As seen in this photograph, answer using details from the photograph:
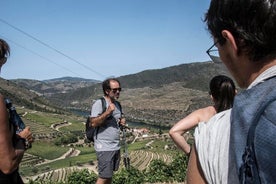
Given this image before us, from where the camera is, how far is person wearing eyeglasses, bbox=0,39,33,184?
2146mm

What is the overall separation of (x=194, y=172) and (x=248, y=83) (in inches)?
9.5

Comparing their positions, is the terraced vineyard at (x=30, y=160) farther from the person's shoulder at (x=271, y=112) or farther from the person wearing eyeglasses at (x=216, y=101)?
the person's shoulder at (x=271, y=112)

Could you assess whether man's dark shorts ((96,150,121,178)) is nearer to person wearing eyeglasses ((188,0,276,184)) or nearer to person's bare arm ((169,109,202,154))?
person's bare arm ((169,109,202,154))

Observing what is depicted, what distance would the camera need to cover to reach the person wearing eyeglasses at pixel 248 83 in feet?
2.43

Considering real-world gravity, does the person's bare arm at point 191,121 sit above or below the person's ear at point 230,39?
below

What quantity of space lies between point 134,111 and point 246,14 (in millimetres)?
155954

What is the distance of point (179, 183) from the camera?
8633mm

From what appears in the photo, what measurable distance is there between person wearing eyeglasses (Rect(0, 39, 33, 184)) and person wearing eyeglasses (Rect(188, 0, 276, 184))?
143cm

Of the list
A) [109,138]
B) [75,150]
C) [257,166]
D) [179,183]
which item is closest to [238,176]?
[257,166]

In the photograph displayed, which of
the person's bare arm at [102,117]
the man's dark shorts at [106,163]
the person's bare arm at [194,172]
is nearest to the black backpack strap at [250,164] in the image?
the person's bare arm at [194,172]

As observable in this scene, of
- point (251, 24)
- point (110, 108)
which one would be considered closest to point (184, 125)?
point (110, 108)

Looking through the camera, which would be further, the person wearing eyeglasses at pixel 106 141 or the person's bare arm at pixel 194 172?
the person wearing eyeglasses at pixel 106 141

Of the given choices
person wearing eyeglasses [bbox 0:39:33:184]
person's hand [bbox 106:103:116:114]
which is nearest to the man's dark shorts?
person's hand [bbox 106:103:116:114]

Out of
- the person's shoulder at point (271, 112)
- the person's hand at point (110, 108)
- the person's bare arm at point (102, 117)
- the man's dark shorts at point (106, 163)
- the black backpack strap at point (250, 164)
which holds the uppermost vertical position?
the person's shoulder at point (271, 112)
